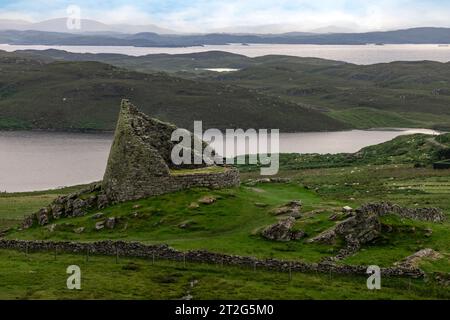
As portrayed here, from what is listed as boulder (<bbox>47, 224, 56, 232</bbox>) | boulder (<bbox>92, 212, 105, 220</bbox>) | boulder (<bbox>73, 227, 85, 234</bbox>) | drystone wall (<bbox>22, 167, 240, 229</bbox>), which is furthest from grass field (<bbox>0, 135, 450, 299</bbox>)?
drystone wall (<bbox>22, 167, 240, 229</bbox>)

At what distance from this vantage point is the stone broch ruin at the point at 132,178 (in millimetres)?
51969

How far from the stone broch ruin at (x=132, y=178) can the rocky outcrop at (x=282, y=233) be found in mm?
9602

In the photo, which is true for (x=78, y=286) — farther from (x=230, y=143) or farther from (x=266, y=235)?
(x=230, y=143)

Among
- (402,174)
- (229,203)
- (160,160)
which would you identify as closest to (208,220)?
(229,203)

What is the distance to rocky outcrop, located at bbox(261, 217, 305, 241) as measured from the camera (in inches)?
1734

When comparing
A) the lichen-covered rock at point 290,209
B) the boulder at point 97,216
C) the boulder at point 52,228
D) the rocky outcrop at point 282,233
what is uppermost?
the lichen-covered rock at point 290,209

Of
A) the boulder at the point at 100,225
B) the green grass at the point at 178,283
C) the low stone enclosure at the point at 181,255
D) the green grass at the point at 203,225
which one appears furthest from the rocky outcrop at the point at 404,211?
the boulder at the point at 100,225

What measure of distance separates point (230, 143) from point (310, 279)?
15715 centimetres

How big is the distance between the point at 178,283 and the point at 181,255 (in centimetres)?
413

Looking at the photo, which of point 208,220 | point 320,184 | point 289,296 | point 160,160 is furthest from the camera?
point 320,184

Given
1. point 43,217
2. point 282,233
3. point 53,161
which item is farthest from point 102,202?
point 53,161

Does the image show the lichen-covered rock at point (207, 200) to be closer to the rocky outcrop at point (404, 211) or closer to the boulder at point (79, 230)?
the boulder at point (79, 230)
